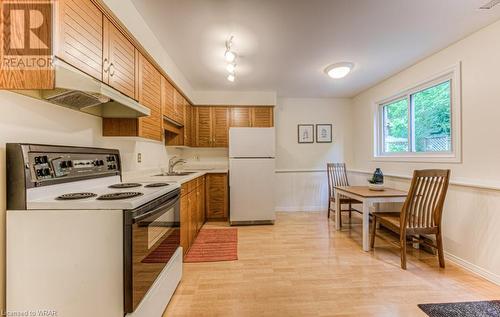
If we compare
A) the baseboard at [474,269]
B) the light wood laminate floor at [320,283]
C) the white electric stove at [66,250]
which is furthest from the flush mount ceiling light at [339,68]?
the white electric stove at [66,250]

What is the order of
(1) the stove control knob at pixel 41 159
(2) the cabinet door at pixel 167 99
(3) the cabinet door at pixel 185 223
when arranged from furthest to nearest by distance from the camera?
(2) the cabinet door at pixel 167 99, (3) the cabinet door at pixel 185 223, (1) the stove control knob at pixel 41 159

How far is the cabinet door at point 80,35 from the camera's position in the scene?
4.03ft

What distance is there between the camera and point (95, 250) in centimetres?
120

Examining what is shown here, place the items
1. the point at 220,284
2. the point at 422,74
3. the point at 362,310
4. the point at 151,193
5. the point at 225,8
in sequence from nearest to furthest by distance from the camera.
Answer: the point at 151,193 → the point at 362,310 → the point at 225,8 → the point at 220,284 → the point at 422,74

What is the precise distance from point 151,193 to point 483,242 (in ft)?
9.85

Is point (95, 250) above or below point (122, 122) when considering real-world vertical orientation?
below

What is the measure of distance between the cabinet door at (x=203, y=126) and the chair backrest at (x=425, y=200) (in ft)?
10.8

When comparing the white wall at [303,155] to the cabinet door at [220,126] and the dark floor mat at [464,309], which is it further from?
the dark floor mat at [464,309]

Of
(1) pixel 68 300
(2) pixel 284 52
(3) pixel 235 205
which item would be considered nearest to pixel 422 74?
(2) pixel 284 52

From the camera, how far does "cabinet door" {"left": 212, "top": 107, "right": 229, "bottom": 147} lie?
4.58 metres

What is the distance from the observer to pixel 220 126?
4.59 meters

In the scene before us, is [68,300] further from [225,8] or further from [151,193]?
[225,8]

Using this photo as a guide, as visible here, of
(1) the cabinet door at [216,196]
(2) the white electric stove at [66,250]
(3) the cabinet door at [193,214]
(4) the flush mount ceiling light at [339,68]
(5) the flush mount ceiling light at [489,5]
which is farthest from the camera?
(1) the cabinet door at [216,196]

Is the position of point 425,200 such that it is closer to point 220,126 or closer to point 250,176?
point 250,176
